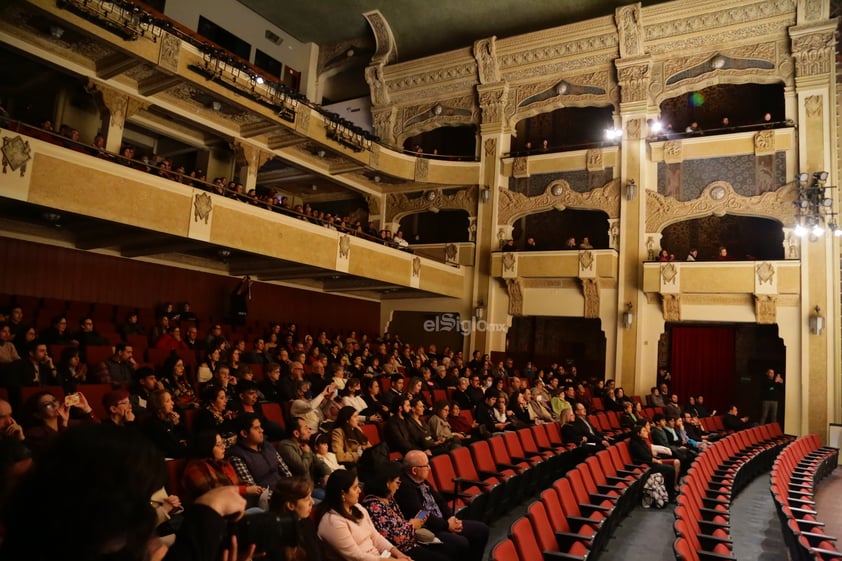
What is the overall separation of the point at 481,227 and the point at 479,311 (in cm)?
177

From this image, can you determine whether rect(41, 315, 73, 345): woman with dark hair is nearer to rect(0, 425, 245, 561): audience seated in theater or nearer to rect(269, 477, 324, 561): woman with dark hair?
rect(269, 477, 324, 561): woman with dark hair

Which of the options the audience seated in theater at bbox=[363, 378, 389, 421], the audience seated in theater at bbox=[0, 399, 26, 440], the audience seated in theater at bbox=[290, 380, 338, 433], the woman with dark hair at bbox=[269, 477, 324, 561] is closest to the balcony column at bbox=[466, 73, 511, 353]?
the audience seated in theater at bbox=[363, 378, 389, 421]

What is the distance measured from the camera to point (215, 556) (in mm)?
1125

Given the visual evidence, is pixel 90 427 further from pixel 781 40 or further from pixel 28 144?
pixel 781 40

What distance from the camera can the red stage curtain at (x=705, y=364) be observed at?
1054 centimetres

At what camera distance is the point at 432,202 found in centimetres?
1265

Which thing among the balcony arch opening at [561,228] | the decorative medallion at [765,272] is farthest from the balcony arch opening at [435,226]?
the decorative medallion at [765,272]

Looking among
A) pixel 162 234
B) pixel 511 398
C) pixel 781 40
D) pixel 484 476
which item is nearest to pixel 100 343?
pixel 162 234

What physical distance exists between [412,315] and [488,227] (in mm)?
2557

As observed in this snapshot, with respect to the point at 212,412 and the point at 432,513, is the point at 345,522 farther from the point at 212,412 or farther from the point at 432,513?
the point at 212,412

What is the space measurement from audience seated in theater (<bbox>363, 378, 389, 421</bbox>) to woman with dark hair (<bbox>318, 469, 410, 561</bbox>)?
2784 millimetres

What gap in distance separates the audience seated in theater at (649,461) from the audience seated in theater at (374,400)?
224 centimetres

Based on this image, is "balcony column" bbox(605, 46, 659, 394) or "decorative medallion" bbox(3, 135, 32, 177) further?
"balcony column" bbox(605, 46, 659, 394)

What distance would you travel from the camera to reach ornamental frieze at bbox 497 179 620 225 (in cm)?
1099
